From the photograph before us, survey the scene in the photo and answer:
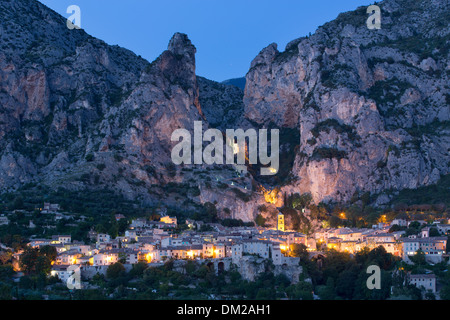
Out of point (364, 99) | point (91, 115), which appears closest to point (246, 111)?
point (364, 99)

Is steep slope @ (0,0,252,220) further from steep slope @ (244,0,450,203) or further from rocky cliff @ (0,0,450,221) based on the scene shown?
steep slope @ (244,0,450,203)

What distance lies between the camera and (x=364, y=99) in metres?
107

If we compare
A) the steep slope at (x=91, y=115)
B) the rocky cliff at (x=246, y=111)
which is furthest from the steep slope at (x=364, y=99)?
the steep slope at (x=91, y=115)

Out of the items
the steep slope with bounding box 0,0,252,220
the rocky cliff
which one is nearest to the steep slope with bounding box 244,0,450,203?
the rocky cliff

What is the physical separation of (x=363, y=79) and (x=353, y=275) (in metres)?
61.1

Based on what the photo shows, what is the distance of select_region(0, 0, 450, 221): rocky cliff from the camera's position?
3959 inches

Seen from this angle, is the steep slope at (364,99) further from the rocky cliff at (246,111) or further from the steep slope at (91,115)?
the steep slope at (91,115)

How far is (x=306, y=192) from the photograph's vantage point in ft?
338

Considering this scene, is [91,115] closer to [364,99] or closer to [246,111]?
[246,111]

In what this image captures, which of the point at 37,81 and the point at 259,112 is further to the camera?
the point at 259,112

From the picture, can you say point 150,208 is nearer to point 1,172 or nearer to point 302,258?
point 1,172

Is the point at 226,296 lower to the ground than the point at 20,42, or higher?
lower

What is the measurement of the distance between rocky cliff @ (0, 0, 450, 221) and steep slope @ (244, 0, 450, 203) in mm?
221
